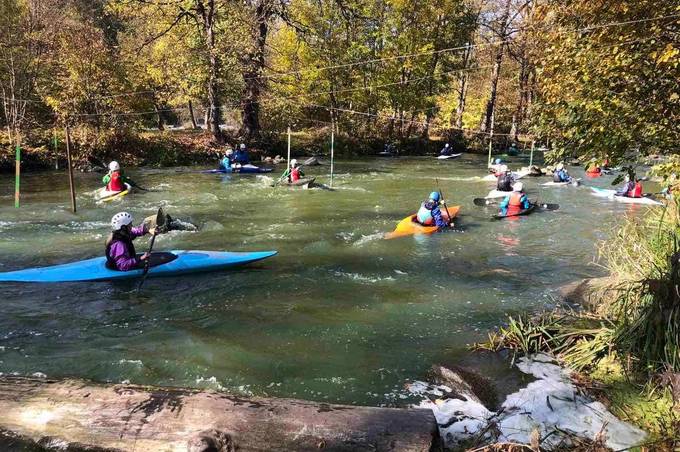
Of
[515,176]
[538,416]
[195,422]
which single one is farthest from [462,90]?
[195,422]

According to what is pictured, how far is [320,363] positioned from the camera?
16.8ft

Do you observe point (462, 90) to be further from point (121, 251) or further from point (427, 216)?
point (121, 251)

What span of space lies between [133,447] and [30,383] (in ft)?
3.26

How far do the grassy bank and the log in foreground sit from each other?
1635 mm

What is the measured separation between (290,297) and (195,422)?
3.92 metres

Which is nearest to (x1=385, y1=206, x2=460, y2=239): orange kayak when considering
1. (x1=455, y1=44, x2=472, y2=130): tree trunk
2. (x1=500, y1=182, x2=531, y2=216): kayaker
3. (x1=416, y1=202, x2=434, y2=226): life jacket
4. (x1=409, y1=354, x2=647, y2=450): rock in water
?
(x1=416, y1=202, x2=434, y2=226): life jacket

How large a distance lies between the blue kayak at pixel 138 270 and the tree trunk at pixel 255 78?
15667mm

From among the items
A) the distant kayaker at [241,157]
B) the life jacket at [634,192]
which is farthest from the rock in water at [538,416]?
the distant kayaker at [241,157]

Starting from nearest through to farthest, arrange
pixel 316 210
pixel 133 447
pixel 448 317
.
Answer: pixel 133 447 < pixel 448 317 < pixel 316 210

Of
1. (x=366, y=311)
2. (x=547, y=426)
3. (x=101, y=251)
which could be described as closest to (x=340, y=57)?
(x=101, y=251)

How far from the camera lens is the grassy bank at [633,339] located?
3.66 m

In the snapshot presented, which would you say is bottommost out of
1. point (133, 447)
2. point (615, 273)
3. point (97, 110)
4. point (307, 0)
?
point (133, 447)

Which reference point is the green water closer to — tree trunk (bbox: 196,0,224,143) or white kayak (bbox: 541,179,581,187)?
white kayak (bbox: 541,179,581,187)

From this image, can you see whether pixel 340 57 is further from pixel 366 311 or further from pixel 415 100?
pixel 366 311
